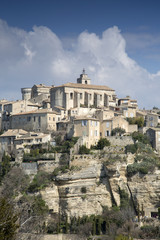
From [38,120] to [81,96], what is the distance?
10.4m

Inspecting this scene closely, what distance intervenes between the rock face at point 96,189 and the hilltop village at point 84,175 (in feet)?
0.34

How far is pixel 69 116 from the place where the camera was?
65500 millimetres

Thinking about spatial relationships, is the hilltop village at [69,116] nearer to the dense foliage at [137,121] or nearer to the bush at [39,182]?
the dense foliage at [137,121]

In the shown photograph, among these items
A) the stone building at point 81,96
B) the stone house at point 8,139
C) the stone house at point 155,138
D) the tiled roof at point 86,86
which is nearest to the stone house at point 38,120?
the stone house at point 8,139

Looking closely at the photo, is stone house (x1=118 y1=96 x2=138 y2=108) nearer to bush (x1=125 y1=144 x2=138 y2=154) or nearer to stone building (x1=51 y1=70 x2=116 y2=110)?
stone building (x1=51 y1=70 x2=116 y2=110)

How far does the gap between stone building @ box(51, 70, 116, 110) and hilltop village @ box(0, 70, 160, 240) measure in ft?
18.0

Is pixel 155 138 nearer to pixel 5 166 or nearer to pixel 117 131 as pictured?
pixel 117 131

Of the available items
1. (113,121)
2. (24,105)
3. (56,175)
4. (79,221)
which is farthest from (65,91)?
(79,221)

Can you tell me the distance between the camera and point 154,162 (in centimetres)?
5297

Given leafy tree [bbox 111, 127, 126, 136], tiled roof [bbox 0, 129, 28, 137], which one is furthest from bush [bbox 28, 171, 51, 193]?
leafy tree [bbox 111, 127, 126, 136]

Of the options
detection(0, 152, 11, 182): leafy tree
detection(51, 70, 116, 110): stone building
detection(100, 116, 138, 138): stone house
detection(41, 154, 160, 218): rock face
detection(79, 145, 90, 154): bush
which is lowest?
detection(41, 154, 160, 218): rock face

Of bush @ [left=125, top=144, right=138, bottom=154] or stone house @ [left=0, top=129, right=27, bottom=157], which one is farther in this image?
stone house @ [left=0, top=129, right=27, bottom=157]

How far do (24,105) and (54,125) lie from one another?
9054 millimetres

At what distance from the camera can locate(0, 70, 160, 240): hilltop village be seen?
47.3 m
